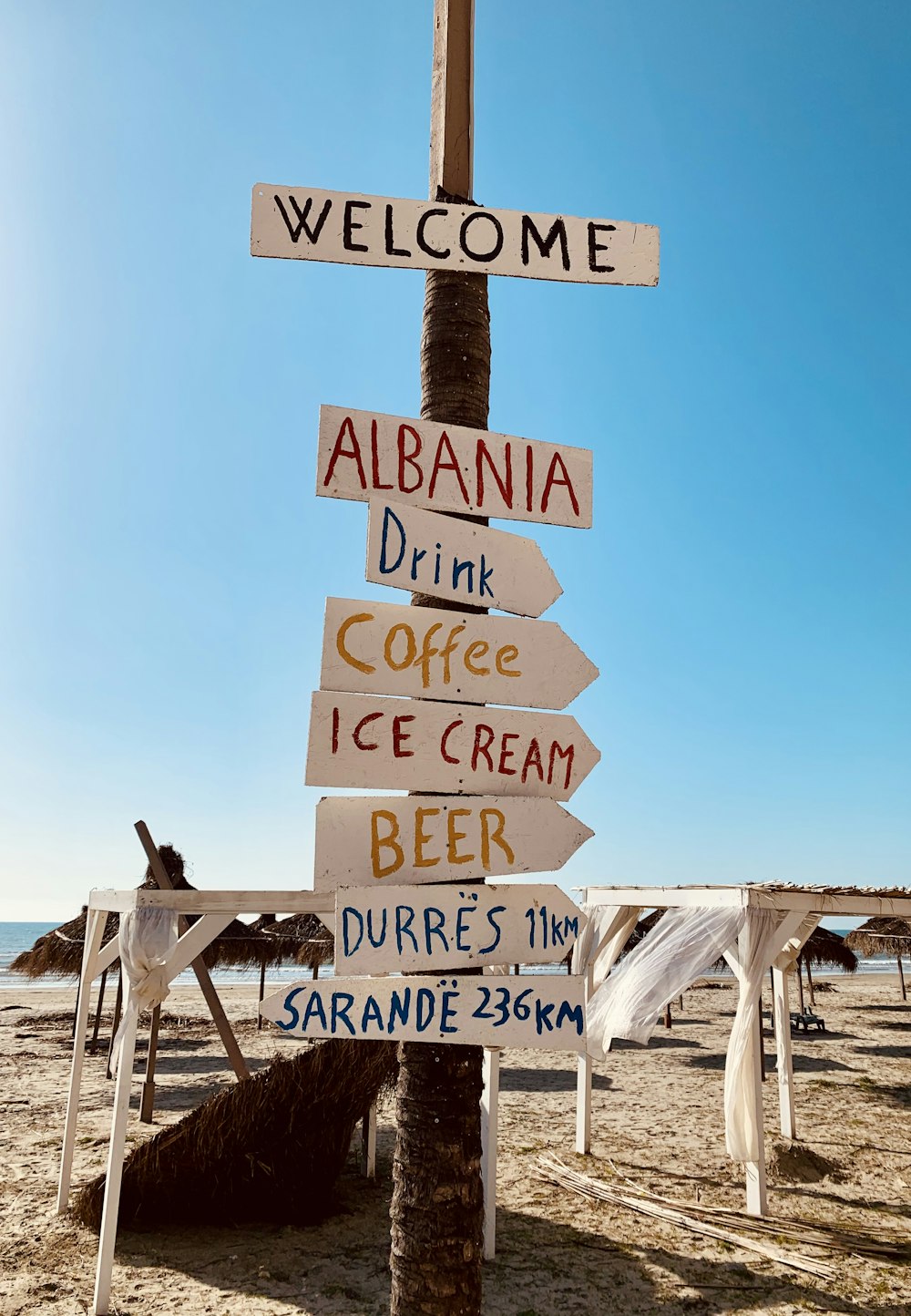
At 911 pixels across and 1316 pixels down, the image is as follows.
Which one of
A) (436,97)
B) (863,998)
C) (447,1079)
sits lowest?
(863,998)

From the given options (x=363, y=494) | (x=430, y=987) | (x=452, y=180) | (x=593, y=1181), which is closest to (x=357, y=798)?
(x=430, y=987)

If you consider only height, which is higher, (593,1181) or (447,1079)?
(447,1079)

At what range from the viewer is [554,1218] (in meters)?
7.56

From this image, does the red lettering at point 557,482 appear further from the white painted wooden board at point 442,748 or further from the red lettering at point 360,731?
the red lettering at point 360,731

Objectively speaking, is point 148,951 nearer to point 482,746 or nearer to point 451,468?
point 482,746

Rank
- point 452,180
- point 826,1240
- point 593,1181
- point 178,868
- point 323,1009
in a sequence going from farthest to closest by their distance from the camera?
point 178,868 → point 593,1181 → point 826,1240 → point 452,180 → point 323,1009

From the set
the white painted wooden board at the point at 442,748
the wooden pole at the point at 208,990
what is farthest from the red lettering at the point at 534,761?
the wooden pole at the point at 208,990

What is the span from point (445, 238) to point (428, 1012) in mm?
→ 2508

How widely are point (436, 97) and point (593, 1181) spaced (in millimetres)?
8731

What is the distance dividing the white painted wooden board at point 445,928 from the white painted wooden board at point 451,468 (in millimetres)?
1183

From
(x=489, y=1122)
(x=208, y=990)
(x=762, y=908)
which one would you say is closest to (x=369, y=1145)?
(x=208, y=990)

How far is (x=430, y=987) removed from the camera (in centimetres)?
248

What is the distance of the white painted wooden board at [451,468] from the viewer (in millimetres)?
2807

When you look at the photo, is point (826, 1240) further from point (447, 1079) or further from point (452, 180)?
point (452, 180)
